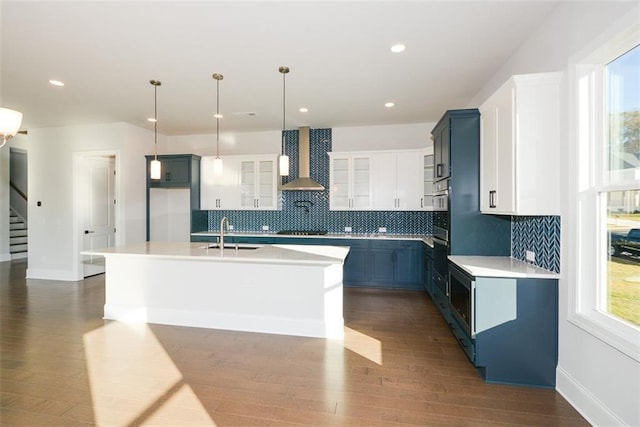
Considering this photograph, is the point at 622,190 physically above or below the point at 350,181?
below

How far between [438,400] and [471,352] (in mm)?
578

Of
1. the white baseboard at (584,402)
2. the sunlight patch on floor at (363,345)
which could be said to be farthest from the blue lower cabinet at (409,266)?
the white baseboard at (584,402)

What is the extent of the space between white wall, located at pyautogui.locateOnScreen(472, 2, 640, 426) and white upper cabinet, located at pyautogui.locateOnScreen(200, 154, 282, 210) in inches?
167

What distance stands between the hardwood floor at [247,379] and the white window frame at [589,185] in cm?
72

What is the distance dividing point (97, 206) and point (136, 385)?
4940 millimetres

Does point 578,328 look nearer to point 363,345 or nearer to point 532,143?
point 532,143

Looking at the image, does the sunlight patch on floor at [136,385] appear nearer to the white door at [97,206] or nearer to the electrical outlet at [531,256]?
the electrical outlet at [531,256]

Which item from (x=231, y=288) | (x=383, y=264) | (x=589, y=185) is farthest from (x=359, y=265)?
(x=589, y=185)

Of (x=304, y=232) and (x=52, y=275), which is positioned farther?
(x=52, y=275)

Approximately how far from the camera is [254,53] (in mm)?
2965

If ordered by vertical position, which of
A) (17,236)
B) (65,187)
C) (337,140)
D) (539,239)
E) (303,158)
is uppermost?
(337,140)

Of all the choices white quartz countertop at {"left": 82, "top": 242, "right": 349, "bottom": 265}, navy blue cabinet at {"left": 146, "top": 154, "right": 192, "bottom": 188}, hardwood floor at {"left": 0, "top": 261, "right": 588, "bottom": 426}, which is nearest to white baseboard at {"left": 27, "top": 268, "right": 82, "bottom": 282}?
hardwood floor at {"left": 0, "top": 261, "right": 588, "bottom": 426}

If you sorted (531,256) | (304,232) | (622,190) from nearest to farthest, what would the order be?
(622,190), (531,256), (304,232)

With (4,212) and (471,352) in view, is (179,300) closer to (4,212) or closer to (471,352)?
(471,352)
